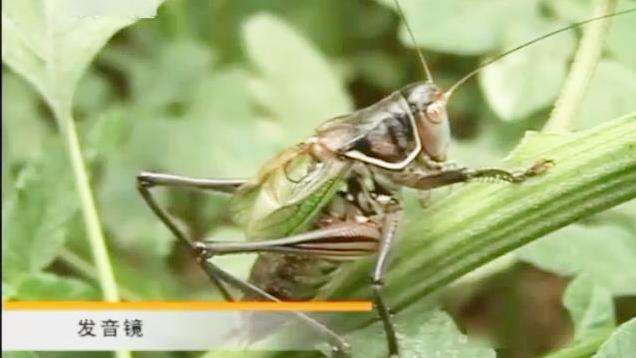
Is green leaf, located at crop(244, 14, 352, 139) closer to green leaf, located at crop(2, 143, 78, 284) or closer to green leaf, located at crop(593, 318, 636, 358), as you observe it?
green leaf, located at crop(2, 143, 78, 284)

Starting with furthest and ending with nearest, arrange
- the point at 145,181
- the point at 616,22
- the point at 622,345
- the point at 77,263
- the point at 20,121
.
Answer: the point at 20,121, the point at 77,263, the point at 145,181, the point at 616,22, the point at 622,345

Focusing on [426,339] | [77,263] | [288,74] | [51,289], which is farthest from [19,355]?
[288,74]

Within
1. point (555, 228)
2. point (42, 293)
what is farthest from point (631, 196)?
point (42, 293)

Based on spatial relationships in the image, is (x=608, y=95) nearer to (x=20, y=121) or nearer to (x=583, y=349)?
(x=583, y=349)

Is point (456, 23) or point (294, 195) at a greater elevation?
point (456, 23)

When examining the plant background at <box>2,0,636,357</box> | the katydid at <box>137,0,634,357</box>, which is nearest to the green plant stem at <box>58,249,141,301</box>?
the plant background at <box>2,0,636,357</box>

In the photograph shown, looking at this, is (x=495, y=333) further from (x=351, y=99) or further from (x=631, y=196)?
(x=351, y=99)

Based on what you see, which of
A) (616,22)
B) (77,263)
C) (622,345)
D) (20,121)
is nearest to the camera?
(622,345)
